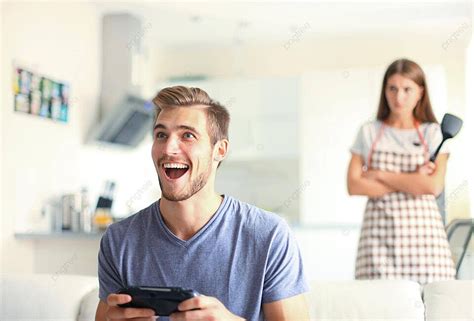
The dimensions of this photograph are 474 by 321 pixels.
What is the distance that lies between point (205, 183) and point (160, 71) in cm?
492

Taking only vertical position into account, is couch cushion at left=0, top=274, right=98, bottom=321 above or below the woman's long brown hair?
below

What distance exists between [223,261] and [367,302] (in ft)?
1.74

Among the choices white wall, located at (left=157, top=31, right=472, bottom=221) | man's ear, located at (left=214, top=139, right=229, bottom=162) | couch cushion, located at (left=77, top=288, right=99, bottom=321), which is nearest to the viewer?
man's ear, located at (left=214, top=139, right=229, bottom=162)

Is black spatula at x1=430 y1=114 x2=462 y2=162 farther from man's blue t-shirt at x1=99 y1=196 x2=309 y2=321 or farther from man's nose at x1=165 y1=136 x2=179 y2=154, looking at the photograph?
man's nose at x1=165 y1=136 x2=179 y2=154

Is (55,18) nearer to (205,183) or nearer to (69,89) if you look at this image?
(69,89)

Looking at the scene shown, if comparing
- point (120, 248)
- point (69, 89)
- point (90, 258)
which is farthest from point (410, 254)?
point (69, 89)

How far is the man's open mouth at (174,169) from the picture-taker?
5.54 feet

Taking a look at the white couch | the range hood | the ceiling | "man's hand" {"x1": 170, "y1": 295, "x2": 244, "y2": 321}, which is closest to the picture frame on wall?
the range hood

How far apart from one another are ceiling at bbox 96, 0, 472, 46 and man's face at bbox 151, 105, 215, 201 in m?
3.42

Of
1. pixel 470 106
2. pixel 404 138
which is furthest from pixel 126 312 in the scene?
pixel 470 106

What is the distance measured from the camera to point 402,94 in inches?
97.4

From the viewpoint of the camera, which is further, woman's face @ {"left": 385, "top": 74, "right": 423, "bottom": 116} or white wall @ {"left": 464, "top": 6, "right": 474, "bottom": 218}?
white wall @ {"left": 464, "top": 6, "right": 474, "bottom": 218}

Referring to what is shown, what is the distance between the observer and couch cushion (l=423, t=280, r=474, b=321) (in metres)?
1.93

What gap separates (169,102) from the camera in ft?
5.72
